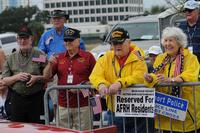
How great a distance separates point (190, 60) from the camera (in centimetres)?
627

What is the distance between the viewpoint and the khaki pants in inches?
284

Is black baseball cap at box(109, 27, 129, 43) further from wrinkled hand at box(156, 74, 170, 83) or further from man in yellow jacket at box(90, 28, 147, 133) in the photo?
wrinkled hand at box(156, 74, 170, 83)

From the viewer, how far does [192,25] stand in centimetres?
780

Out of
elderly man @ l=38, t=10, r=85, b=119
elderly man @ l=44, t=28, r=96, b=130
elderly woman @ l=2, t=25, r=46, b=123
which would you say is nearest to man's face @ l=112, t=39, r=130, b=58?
elderly man @ l=44, t=28, r=96, b=130

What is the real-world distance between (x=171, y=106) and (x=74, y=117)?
1.53 metres

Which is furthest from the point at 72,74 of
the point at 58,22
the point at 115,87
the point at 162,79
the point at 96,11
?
the point at 96,11

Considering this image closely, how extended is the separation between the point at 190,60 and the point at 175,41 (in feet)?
0.93

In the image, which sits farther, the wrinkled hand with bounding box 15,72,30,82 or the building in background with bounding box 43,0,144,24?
the building in background with bounding box 43,0,144,24

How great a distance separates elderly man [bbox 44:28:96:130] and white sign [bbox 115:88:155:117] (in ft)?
2.23

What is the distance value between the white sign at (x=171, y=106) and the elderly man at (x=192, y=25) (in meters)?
1.63

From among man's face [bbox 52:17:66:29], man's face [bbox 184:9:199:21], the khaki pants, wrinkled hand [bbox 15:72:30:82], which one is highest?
man's face [bbox 184:9:199:21]

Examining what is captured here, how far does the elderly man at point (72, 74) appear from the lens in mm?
7223

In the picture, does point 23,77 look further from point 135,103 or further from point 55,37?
point 135,103

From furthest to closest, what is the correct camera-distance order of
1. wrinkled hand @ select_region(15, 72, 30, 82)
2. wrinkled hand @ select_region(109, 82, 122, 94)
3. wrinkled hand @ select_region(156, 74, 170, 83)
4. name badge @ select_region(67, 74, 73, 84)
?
wrinkled hand @ select_region(15, 72, 30, 82) < name badge @ select_region(67, 74, 73, 84) < wrinkled hand @ select_region(109, 82, 122, 94) < wrinkled hand @ select_region(156, 74, 170, 83)
